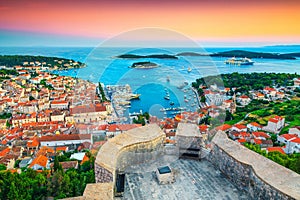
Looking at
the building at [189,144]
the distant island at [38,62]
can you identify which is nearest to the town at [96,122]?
the building at [189,144]

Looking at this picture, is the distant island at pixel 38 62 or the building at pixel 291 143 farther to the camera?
the distant island at pixel 38 62

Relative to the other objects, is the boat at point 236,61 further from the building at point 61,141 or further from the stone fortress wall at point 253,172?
the stone fortress wall at point 253,172

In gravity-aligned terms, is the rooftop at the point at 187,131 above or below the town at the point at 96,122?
above

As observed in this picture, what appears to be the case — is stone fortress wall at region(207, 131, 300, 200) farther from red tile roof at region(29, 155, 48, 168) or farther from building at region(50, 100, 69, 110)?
building at region(50, 100, 69, 110)

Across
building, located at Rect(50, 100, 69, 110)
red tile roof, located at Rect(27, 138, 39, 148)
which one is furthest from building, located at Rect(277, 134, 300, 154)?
building, located at Rect(50, 100, 69, 110)

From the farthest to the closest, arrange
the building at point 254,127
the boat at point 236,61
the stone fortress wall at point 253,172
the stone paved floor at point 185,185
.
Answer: the boat at point 236,61, the building at point 254,127, the stone paved floor at point 185,185, the stone fortress wall at point 253,172

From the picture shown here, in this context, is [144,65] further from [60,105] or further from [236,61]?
[236,61]

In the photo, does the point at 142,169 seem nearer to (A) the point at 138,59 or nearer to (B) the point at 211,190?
(B) the point at 211,190

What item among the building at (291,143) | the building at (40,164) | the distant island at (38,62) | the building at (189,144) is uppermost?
the building at (189,144)
